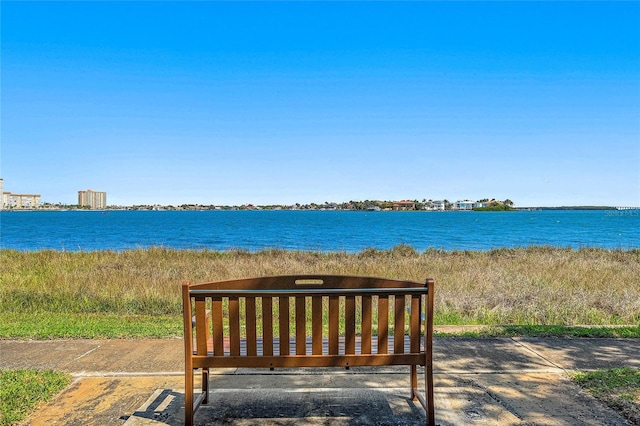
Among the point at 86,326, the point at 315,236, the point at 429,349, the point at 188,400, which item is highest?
the point at 429,349

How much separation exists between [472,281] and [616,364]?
21.6 ft

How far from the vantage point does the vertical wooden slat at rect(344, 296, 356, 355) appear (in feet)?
10.6

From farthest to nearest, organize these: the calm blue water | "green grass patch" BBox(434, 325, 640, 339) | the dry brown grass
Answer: the calm blue water
the dry brown grass
"green grass patch" BBox(434, 325, 640, 339)

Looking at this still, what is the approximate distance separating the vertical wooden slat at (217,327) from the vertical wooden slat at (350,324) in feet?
3.00

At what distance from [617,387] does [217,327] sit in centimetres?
355

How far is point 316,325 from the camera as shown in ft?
10.7

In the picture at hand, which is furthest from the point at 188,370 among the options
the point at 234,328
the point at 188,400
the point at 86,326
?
the point at 86,326

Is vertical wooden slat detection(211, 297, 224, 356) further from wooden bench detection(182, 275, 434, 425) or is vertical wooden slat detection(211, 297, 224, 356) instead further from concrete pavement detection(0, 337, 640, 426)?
concrete pavement detection(0, 337, 640, 426)

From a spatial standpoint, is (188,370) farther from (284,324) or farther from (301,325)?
(301,325)

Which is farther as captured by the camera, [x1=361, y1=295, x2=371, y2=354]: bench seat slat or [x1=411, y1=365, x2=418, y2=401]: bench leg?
[x1=411, y1=365, x2=418, y2=401]: bench leg

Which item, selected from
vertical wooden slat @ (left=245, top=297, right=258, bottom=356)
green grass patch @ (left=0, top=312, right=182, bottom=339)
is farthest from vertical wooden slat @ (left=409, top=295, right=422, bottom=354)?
green grass patch @ (left=0, top=312, right=182, bottom=339)

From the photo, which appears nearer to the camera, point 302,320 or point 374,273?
point 302,320

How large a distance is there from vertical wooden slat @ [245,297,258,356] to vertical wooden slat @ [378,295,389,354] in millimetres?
920

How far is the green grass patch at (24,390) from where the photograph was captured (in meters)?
3.45
